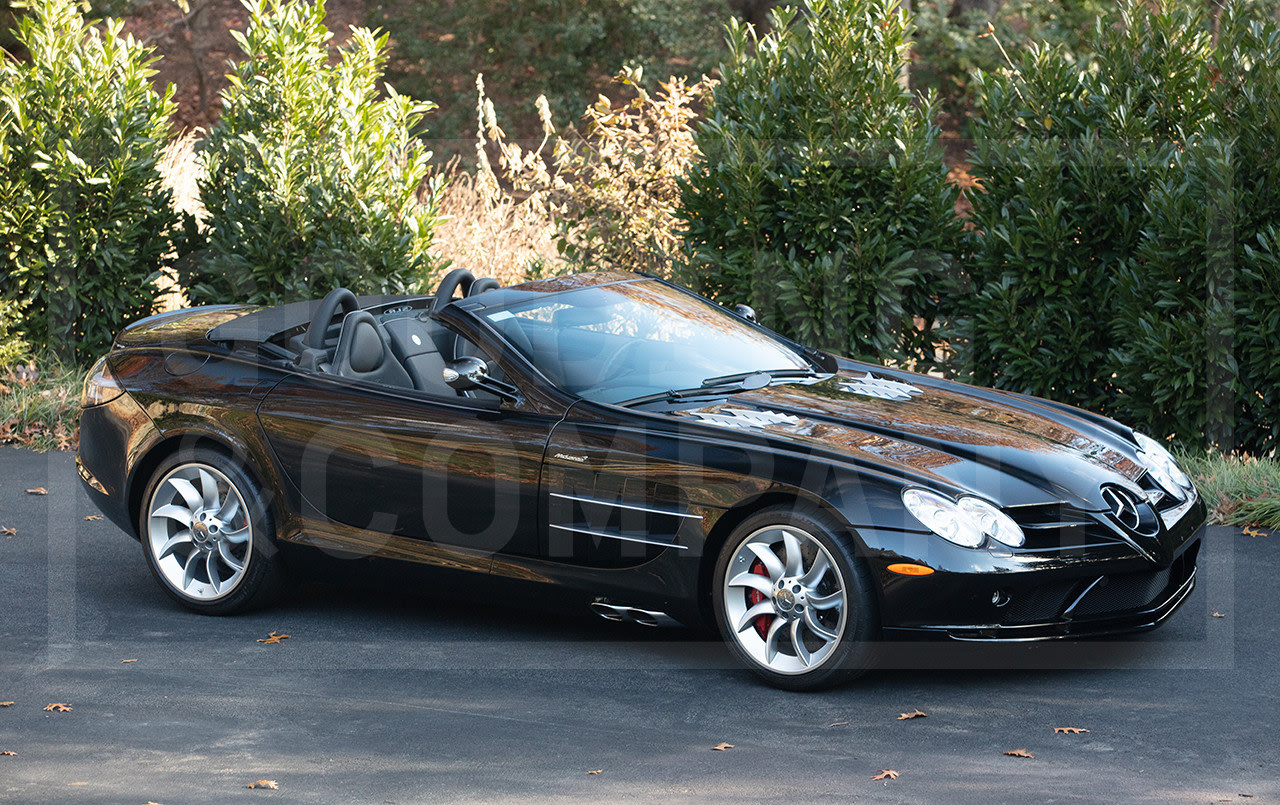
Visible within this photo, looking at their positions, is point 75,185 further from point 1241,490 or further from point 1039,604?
point 1039,604

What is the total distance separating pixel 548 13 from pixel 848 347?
20506mm

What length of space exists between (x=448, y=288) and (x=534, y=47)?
77.7 feet

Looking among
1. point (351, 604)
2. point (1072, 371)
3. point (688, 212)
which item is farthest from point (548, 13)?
point (351, 604)

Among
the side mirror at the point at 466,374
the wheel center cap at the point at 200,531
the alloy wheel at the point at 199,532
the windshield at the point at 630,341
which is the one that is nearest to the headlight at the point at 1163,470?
the windshield at the point at 630,341

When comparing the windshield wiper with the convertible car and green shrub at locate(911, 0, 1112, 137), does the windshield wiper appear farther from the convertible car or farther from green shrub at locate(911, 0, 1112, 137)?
green shrub at locate(911, 0, 1112, 137)

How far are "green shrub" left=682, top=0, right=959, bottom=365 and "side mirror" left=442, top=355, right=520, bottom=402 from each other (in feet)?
14.8

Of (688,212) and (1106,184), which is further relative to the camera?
(688,212)

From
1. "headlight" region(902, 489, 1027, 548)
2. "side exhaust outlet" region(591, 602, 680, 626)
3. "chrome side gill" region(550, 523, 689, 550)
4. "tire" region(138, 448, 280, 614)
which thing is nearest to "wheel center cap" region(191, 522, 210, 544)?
"tire" region(138, 448, 280, 614)

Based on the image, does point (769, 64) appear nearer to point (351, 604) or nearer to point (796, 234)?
point (796, 234)

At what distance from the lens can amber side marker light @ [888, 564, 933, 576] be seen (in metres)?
5.10

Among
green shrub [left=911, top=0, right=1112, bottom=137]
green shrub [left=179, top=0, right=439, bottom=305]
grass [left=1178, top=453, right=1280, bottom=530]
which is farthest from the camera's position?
green shrub [left=911, top=0, right=1112, bottom=137]

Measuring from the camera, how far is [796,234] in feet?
33.6

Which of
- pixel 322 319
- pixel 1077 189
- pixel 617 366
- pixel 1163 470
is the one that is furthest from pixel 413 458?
pixel 1077 189

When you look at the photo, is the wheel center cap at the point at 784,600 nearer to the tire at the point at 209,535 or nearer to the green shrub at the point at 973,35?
the tire at the point at 209,535
